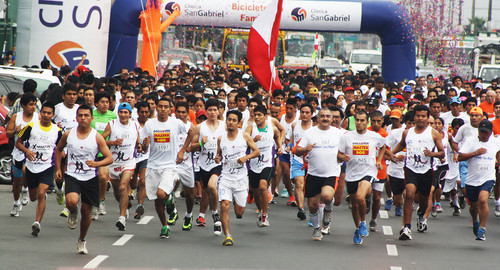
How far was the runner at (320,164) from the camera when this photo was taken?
11.7 metres

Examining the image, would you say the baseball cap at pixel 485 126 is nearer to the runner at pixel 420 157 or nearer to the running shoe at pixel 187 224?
the runner at pixel 420 157

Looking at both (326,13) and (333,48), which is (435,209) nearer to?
(326,13)

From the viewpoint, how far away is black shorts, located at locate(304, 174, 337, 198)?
1170 centimetres

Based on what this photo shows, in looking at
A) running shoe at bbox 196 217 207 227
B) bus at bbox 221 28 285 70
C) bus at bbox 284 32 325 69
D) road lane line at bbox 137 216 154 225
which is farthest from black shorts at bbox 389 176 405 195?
bus at bbox 284 32 325 69

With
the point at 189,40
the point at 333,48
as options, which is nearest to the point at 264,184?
the point at 189,40

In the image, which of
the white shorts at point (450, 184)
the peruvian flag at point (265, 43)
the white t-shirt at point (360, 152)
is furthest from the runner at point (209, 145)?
the white shorts at point (450, 184)

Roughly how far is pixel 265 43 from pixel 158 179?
214 inches

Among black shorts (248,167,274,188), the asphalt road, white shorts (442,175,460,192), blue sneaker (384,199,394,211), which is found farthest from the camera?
white shorts (442,175,460,192)

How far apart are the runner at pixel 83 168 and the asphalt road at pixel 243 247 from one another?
20.4 inches

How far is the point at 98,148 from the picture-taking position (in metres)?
10.4

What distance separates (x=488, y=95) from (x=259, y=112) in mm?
7483

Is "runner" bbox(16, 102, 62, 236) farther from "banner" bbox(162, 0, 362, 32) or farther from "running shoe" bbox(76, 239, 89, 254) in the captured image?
"banner" bbox(162, 0, 362, 32)

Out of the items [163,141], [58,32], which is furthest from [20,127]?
[58,32]

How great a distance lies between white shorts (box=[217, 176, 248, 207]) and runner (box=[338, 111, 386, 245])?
50.6 inches
